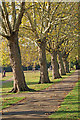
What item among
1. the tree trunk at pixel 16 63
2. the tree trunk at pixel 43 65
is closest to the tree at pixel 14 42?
the tree trunk at pixel 16 63

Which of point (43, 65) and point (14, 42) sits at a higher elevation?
point (14, 42)

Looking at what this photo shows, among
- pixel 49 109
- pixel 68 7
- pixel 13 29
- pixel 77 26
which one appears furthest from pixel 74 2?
pixel 49 109

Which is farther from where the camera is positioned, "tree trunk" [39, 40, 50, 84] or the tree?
"tree trunk" [39, 40, 50, 84]

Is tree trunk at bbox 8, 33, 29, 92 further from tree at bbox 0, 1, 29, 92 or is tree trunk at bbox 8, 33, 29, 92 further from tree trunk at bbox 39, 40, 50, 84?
tree trunk at bbox 39, 40, 50, 84

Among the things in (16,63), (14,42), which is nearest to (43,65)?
(16,63)

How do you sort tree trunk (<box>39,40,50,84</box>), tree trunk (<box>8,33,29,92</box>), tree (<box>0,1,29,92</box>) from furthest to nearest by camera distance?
1. tree trunk (<box>39,40,50,84</box>)
2. tree trunk (<box>8,33,29,92</box>)
3. tree (<box>0,1,29,92</box>)

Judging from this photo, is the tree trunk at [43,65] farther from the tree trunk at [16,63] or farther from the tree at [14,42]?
the tree trunk at [16,63]

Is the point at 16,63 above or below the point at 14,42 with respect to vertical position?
below

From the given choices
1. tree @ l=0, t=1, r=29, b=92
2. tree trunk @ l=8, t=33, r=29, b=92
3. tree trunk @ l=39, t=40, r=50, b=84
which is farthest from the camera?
tree trunk @ l=39, t=40, r=50, b=84

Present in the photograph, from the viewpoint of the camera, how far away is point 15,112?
7.43 m

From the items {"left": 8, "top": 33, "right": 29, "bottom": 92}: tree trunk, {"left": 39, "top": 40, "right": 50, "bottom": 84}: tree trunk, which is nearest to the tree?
{"left": 8, "top": 33, "right": 29, "bottom": 92}: tree trunk

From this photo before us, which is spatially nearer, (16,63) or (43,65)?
(16,63)

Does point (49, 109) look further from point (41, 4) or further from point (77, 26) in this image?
point (41, 4)

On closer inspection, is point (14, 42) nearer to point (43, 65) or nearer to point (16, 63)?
point (16, 63)
